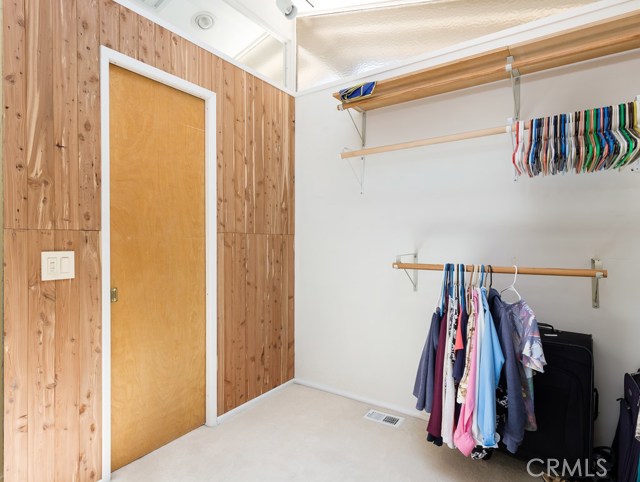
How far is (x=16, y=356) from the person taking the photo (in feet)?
5.15

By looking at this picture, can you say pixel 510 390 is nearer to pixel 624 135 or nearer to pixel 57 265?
pixel 624 135

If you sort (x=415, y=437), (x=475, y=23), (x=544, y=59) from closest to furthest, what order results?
1. (x=544, y=59)
2. (x=415, y=437)
3. (x=475, y=23)

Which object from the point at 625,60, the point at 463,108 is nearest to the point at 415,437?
the point at 463,108

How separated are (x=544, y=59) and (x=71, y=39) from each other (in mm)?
2316

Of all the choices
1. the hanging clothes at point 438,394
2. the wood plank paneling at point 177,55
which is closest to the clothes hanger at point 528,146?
the hanging clothes at point 438,394

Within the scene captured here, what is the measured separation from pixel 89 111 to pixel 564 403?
2720 millimetres

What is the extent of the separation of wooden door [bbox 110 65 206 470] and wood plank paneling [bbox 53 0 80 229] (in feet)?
0.65

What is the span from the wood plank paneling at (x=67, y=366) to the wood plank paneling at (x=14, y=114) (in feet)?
0.65

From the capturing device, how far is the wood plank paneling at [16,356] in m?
1.54

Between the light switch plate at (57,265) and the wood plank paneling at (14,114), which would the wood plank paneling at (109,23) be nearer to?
the wood plank paneling at (14,114)

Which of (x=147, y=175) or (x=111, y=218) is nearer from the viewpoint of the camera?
(x=111, y=218)

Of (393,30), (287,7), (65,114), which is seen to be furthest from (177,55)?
(393,30)

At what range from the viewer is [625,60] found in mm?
1894

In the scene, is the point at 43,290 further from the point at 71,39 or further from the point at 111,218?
the point at 71,39
